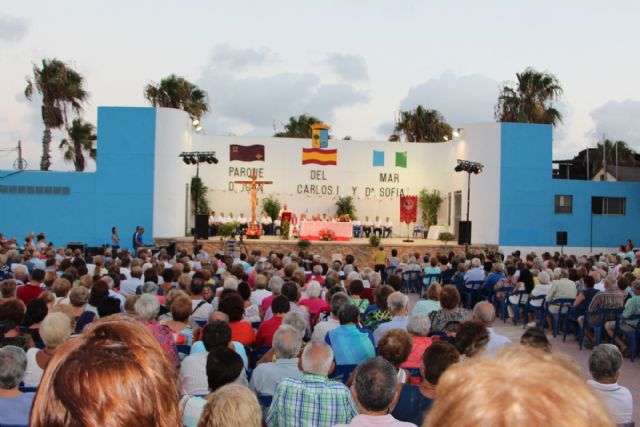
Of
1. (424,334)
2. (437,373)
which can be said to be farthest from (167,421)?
(424,334)

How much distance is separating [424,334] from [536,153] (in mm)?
18184

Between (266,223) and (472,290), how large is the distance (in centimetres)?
1176

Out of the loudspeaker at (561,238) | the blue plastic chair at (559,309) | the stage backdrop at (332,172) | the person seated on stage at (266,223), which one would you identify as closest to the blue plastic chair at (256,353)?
the blue plastic chair at (559,309)

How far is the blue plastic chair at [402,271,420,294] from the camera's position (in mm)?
13148

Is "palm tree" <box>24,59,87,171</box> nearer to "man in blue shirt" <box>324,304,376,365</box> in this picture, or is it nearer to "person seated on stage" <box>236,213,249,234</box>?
"person seated on stage" <box>236,213,249,234</box>

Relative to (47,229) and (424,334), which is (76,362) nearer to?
(424,334)

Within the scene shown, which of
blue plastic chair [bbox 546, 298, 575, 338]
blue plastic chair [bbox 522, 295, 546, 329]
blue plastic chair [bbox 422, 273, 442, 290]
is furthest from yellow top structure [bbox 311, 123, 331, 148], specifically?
blue plastic chair [bbox 546, 298, 575, 338]

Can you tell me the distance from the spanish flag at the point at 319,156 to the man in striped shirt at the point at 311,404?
1985 cm

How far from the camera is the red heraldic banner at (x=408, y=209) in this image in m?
22.8

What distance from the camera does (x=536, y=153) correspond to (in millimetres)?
21391

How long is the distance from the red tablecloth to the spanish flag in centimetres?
337

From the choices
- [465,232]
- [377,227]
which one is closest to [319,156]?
[377,227]

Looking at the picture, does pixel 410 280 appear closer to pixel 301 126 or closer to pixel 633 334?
pixel 633 334

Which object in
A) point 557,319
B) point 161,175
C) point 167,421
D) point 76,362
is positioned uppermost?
point 161,175
